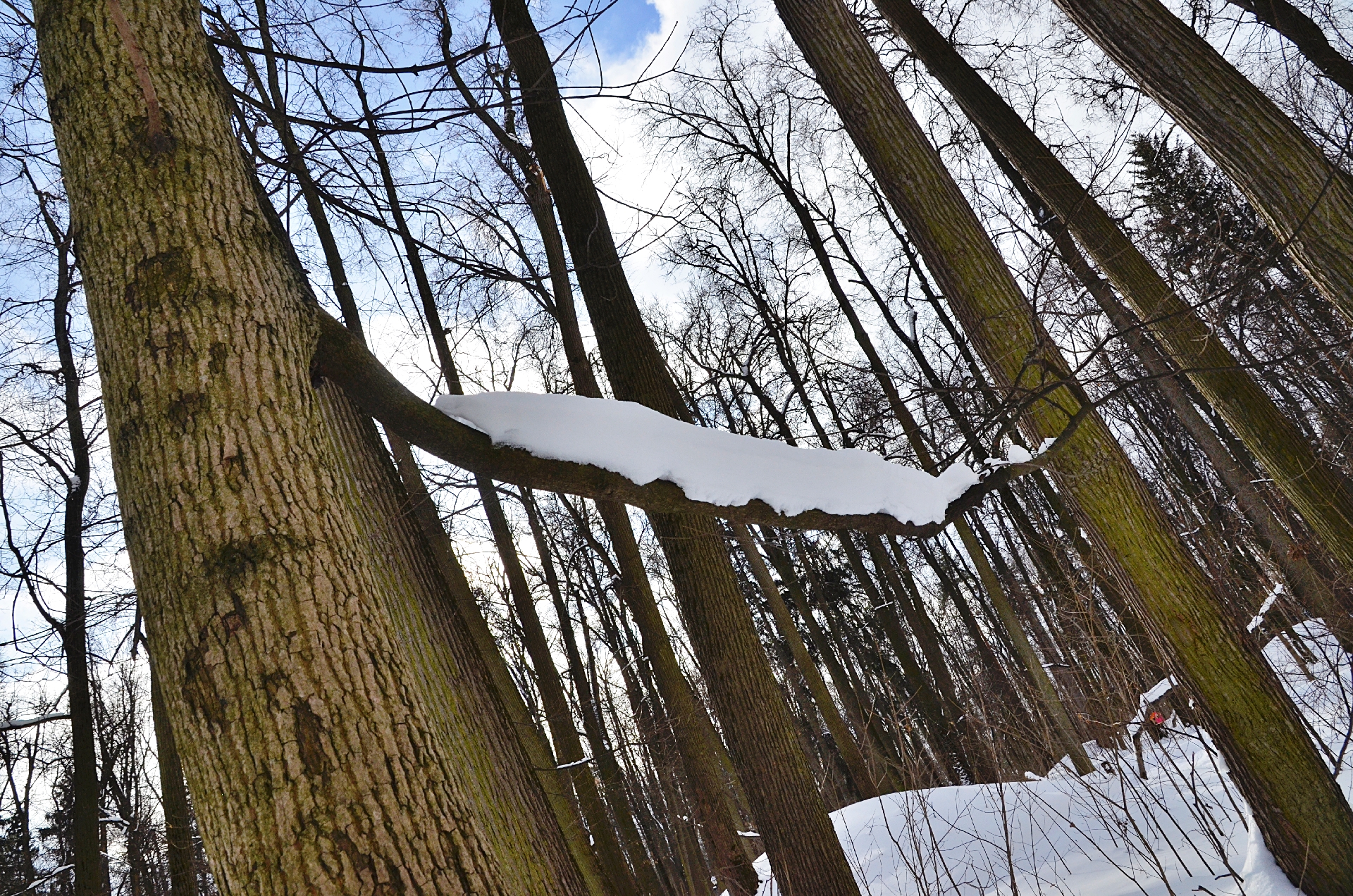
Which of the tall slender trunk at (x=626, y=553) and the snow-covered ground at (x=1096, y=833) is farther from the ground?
the tall slender trunk at (x=626, y=553)

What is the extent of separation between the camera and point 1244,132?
346 centimetres

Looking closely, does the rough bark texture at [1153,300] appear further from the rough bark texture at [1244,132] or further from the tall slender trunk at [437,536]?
the tall slender trunk at [437,536]

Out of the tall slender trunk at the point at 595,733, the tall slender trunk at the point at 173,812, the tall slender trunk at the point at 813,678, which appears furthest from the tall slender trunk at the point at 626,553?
the tall slender trunk at the point at 813,678

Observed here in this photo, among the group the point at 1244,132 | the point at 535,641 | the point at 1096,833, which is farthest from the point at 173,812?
the point at 1244,132

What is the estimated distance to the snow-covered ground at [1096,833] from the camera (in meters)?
3.43

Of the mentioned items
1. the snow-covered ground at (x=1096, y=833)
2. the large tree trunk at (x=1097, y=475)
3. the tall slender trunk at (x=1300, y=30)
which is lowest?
the snow-covered ground at (x=1096, y=833)

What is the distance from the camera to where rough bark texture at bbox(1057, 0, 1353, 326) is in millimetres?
3371

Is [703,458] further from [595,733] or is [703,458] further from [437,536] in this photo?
[595,733]

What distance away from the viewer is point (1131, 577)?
3.66 meters

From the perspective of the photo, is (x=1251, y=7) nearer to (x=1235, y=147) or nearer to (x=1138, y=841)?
(x=1235, y=147)

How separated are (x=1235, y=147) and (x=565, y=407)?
11.6 ft

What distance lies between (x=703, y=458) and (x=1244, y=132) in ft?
10.4

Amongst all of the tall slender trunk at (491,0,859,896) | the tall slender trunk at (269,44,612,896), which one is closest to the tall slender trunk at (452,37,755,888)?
the tall slender trunk at (491,0,859,896)

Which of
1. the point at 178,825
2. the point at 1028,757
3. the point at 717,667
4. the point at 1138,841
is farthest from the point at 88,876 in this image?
the point at 1138,841
